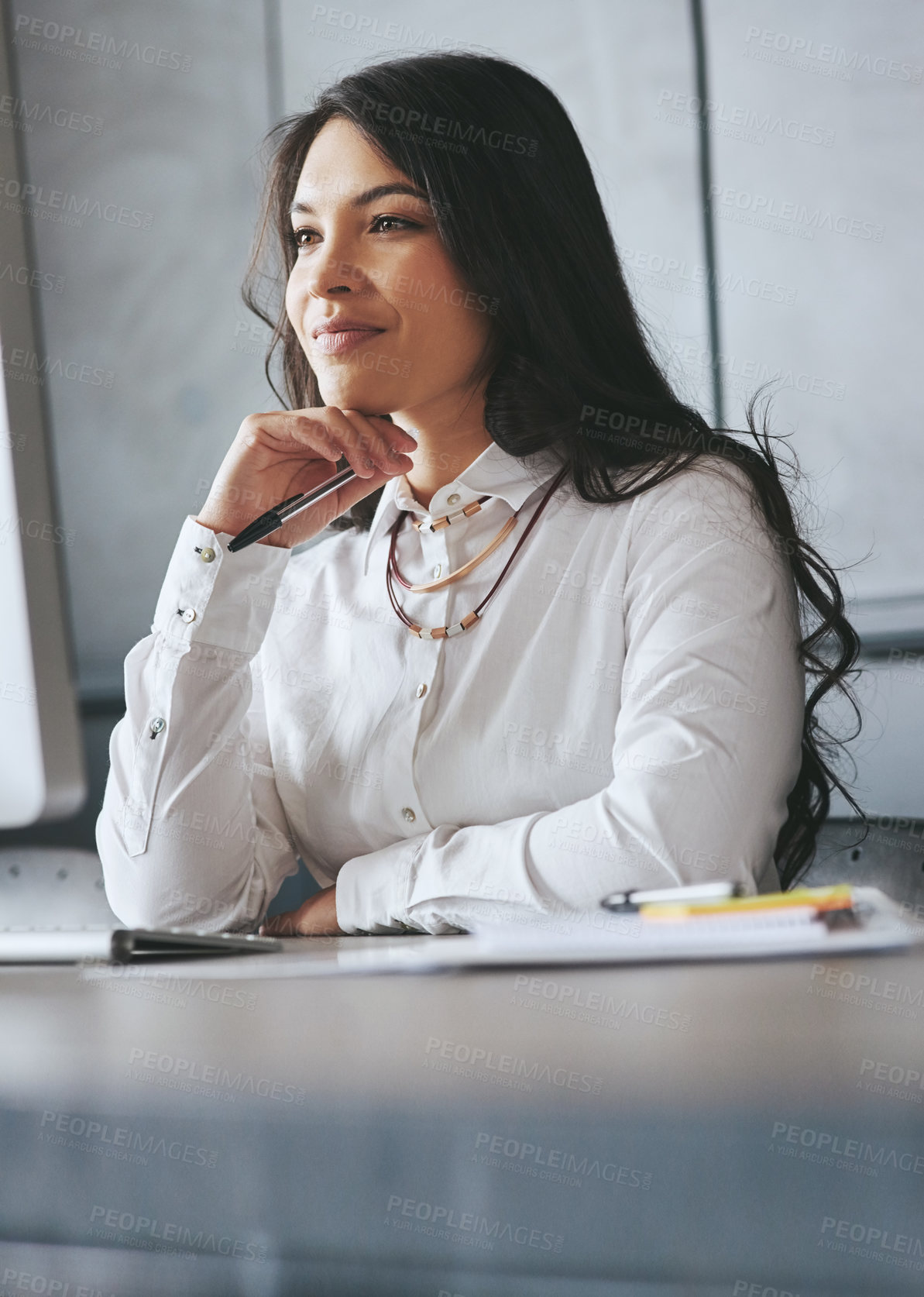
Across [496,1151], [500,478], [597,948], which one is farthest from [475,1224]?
[500,478]

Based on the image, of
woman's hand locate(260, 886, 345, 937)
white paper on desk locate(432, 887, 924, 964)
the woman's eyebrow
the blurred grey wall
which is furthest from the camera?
the blurred grey wall

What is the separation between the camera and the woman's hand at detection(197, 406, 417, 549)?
1291mm

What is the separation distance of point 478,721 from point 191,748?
1.04 feet

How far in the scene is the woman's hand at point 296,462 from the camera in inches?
50.8

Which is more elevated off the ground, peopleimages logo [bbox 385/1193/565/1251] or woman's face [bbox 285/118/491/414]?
woman's face [bbox 285/118/491/414]

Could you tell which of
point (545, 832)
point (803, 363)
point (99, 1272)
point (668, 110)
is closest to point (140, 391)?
point (668, 110)

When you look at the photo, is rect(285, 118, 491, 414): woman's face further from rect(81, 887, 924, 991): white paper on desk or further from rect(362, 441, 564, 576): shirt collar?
rect(81, 887, 924, 991): white paper on desk

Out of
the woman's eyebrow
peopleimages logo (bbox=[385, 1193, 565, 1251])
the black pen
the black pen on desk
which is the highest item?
the woman's eyebrow

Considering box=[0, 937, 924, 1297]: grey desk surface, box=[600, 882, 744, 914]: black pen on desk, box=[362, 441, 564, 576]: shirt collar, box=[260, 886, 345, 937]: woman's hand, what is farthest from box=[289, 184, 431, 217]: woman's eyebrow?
box=[0, 937, 924, 1297]: grey desk surface

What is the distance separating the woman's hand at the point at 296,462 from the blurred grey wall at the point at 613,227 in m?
0.67

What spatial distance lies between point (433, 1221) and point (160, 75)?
2.58 metres

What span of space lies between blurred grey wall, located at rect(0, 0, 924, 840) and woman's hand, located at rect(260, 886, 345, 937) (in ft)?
3.46

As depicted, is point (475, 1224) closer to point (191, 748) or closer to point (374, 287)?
point (191, 748)

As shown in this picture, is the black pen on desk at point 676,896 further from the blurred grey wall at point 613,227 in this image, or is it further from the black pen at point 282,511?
the blurred grey wall at point 613,227
